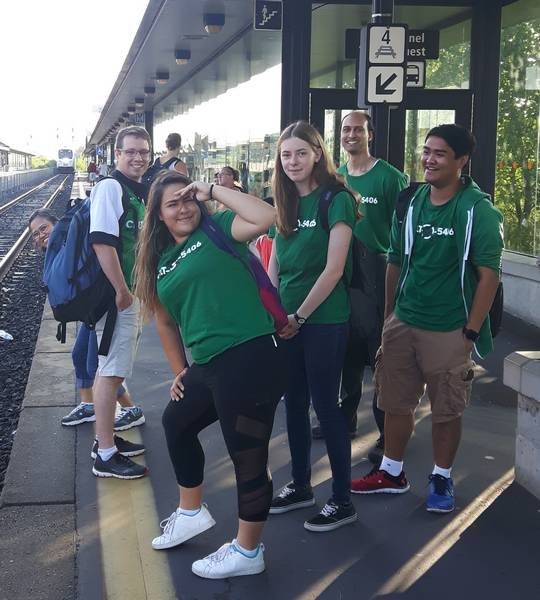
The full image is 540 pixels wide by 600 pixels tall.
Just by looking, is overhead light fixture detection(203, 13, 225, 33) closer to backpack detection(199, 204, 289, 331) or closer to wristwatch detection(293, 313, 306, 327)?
wristwatch detection(293, 313, 306, 327)

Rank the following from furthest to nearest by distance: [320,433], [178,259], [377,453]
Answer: [320,433] < [377,453] < [178,259]

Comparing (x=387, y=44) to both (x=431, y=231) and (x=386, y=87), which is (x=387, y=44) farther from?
(x=431, y=231)

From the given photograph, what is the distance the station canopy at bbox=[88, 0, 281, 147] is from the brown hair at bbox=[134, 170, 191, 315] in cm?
867

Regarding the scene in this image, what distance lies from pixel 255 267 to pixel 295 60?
7699 mm

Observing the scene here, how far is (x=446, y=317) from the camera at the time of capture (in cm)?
427

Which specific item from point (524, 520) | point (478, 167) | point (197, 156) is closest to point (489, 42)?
point (478, 167)

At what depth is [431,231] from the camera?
4238 mm

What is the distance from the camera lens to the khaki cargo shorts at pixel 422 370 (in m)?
4.28

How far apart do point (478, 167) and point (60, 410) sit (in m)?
6.46

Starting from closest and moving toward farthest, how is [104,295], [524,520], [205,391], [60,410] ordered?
[205,391] < [524,520] < [104,295] < [60,410]

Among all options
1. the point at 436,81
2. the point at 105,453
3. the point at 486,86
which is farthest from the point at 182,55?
the point at 105,453

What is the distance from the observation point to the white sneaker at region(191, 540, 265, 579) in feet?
12.1

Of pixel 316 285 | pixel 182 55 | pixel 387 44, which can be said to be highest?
pixel 182 55

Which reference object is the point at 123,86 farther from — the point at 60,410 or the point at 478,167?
the point at 60,410
